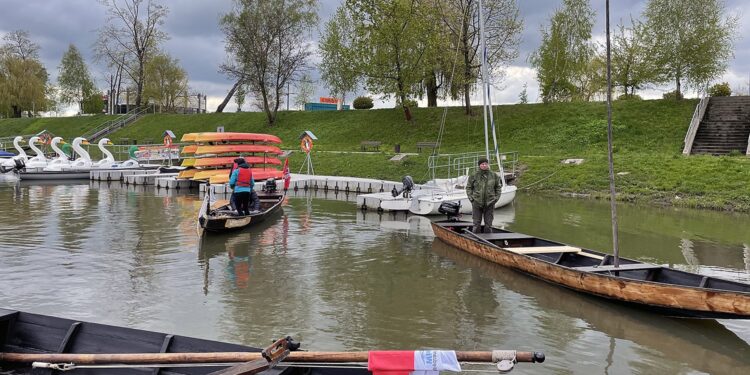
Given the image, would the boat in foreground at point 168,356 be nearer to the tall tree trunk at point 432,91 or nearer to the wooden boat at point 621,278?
the wooden boat at point 621,278

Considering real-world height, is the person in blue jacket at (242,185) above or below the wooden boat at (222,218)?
above

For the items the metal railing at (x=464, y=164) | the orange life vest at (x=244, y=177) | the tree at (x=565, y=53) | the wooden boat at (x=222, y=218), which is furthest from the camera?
the tree at (x=565, y=53)

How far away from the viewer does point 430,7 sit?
3791 cm

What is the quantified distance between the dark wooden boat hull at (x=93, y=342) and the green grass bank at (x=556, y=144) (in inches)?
817

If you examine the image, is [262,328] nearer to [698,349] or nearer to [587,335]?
[587,335]

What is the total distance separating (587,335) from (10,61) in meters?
75.2

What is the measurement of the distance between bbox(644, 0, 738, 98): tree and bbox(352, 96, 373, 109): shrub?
24.5 metres

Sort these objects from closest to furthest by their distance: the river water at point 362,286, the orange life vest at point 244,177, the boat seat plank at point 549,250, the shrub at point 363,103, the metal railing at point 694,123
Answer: the river water at point 362,286 → the boat seat plank at point 549,250 → the orange life vest at point 244,177 → the metal railing at point 694,123 → the shrub at point 363,103

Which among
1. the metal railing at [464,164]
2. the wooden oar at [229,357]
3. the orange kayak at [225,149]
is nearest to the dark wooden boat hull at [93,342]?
the wooden oar at [229,357]

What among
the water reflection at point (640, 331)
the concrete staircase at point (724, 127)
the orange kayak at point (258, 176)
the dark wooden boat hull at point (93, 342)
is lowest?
the water reflection at point (640, 331)

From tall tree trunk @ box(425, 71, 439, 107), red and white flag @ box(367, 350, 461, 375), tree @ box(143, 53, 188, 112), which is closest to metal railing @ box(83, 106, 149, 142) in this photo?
tree @ box(143, 53, 188, 112)

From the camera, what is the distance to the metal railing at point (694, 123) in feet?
90.8

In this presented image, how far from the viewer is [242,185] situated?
48.9 ft

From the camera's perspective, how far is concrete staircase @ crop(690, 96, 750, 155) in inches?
1081
